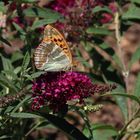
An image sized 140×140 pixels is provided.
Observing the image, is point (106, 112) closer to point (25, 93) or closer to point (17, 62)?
point (17, 62)

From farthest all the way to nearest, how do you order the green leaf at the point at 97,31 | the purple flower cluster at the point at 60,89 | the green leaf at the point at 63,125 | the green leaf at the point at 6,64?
1. the green leaf at the point at 97,31
2. the green leaf at the point at 6,64
3. the green leaf at the point at 63,125
4. the purple flower cluster at the point at 60,89

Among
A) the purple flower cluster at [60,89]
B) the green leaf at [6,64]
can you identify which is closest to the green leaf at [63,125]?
the purple flower cluster at [60,89]

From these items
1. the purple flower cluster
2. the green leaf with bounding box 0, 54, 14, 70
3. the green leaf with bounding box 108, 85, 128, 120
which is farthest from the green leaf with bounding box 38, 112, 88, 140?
the green leaf with bounding box 108, 85, 128, 120

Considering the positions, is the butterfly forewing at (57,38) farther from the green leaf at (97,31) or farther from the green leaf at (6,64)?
the green leaf at (97,31)

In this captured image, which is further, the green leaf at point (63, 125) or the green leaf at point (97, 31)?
the green leaf at point (97, 31)

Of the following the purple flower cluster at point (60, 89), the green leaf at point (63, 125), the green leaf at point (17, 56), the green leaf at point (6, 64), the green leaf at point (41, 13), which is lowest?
the green leaf at point (63, 125)
